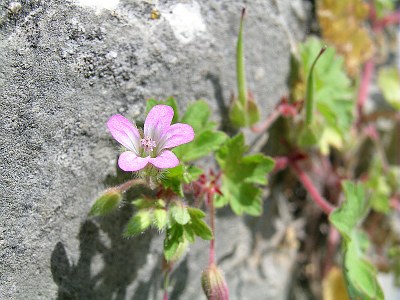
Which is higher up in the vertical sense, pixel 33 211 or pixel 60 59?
pixel 60 59

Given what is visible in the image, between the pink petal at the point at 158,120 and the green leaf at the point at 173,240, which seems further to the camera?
the green leaf at the point at 173,240

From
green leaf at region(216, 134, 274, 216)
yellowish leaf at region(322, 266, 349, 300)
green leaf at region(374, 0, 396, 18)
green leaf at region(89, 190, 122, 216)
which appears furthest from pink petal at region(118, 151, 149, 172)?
green leaf at region(374, 0, 396, 18)

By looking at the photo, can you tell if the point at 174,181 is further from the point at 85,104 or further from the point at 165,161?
the point at 85,104

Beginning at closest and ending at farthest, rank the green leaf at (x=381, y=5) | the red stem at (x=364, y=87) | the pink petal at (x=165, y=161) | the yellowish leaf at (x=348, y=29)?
the pink petal at (x=165, y=161)
the yellowish leaf at (x=348, y=29)
the green leaf at (x=381, y=5)
the red stem at (x=364, y=87)

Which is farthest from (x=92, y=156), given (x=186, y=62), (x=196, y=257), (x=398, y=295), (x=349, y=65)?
(x=398, y=295)

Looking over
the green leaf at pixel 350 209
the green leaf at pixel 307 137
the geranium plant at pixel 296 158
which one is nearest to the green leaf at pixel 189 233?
the geranium plant at pixel 296 158

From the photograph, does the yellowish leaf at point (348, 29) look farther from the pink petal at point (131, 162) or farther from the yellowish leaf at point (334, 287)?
the pink petal at point (131, 162)

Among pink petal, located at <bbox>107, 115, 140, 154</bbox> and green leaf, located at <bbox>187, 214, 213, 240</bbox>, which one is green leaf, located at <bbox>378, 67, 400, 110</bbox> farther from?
pink petal, located at <bbox>107, 115, 140, 154</bbox>

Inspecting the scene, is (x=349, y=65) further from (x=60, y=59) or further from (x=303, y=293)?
(x=60, y=59)
